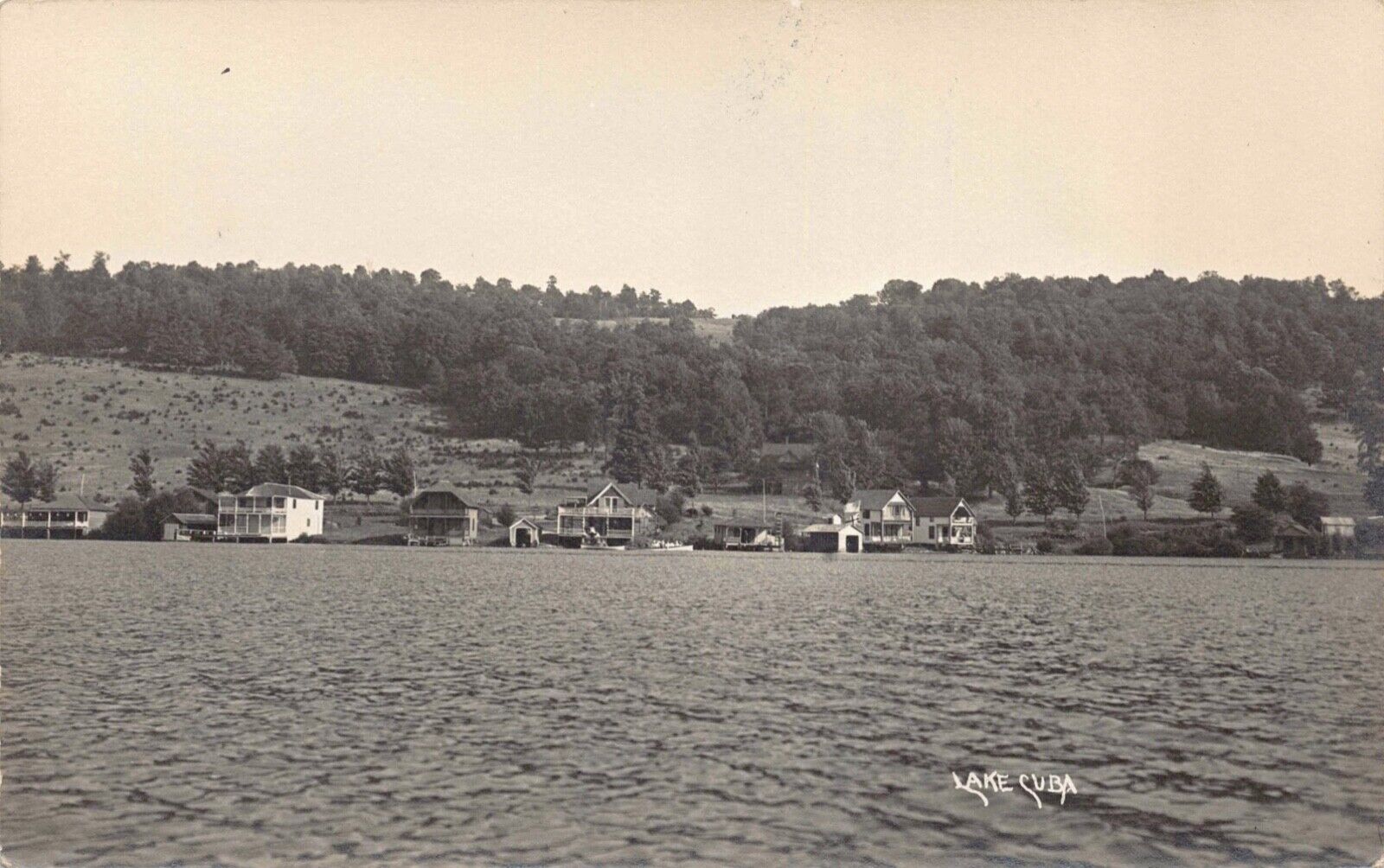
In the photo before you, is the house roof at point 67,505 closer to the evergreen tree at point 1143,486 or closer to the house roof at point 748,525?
the house roof at point 748,525

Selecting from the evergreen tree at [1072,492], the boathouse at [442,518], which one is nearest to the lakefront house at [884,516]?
the evergreen tree at [1072,492]

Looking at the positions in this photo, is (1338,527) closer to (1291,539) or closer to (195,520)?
(1291,539)

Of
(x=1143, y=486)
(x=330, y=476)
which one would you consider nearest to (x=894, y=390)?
(x=1143, y=486)

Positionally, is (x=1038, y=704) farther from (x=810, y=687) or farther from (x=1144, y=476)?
(x=1144, y=476)

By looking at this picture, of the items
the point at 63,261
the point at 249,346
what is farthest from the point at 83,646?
the point at 63,261

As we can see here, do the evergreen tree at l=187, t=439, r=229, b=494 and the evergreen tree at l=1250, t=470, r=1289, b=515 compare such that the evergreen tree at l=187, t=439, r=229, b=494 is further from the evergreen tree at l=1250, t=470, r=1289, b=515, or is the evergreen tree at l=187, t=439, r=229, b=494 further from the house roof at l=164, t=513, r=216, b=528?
the evergreen tree at l=1250, t=470, r=1289, b=515

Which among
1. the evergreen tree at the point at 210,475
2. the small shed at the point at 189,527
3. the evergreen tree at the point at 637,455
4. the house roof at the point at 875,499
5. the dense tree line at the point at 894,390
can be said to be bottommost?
the small shed at the point at 189,527
